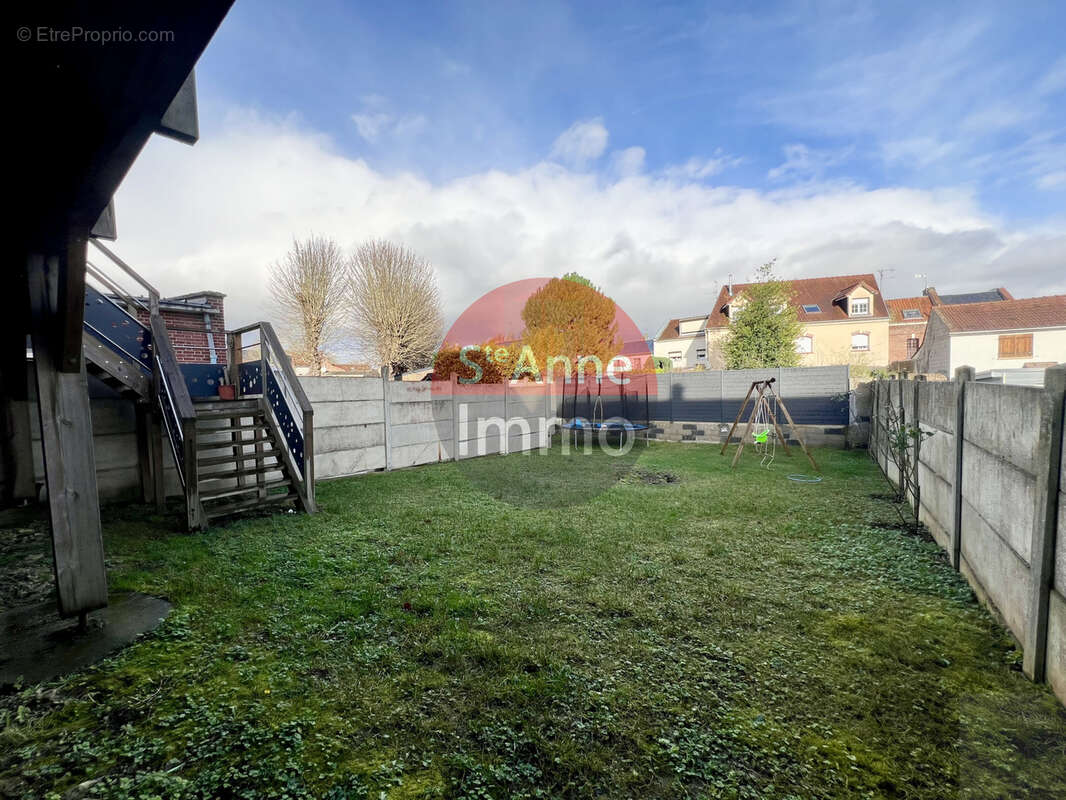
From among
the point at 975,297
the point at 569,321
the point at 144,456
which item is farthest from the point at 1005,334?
the point at 144,456

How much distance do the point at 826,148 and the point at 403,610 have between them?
541 inches

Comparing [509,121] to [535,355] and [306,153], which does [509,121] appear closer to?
[306,153]

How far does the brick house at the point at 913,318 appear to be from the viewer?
26391 millimetres

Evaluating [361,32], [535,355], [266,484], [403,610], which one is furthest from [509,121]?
[535,355]

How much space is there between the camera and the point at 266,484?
4.87 m

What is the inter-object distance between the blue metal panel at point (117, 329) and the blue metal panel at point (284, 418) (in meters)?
1.12

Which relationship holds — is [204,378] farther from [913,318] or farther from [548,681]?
[913,318]

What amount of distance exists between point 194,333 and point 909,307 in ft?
117

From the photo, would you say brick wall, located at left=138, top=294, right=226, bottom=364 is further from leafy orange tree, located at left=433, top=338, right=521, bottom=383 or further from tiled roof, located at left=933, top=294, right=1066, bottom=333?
tiled roof, located at left=933, top=294, right=1066, bottom=333

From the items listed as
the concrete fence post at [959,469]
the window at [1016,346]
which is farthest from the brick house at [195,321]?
the window at [1016,346]

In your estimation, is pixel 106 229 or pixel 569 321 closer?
pixel 106 229

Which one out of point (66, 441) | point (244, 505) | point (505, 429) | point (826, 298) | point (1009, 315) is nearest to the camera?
point (66, 441)

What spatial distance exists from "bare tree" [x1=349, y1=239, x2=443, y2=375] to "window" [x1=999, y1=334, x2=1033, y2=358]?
25.2 metres

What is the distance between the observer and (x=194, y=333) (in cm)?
948
